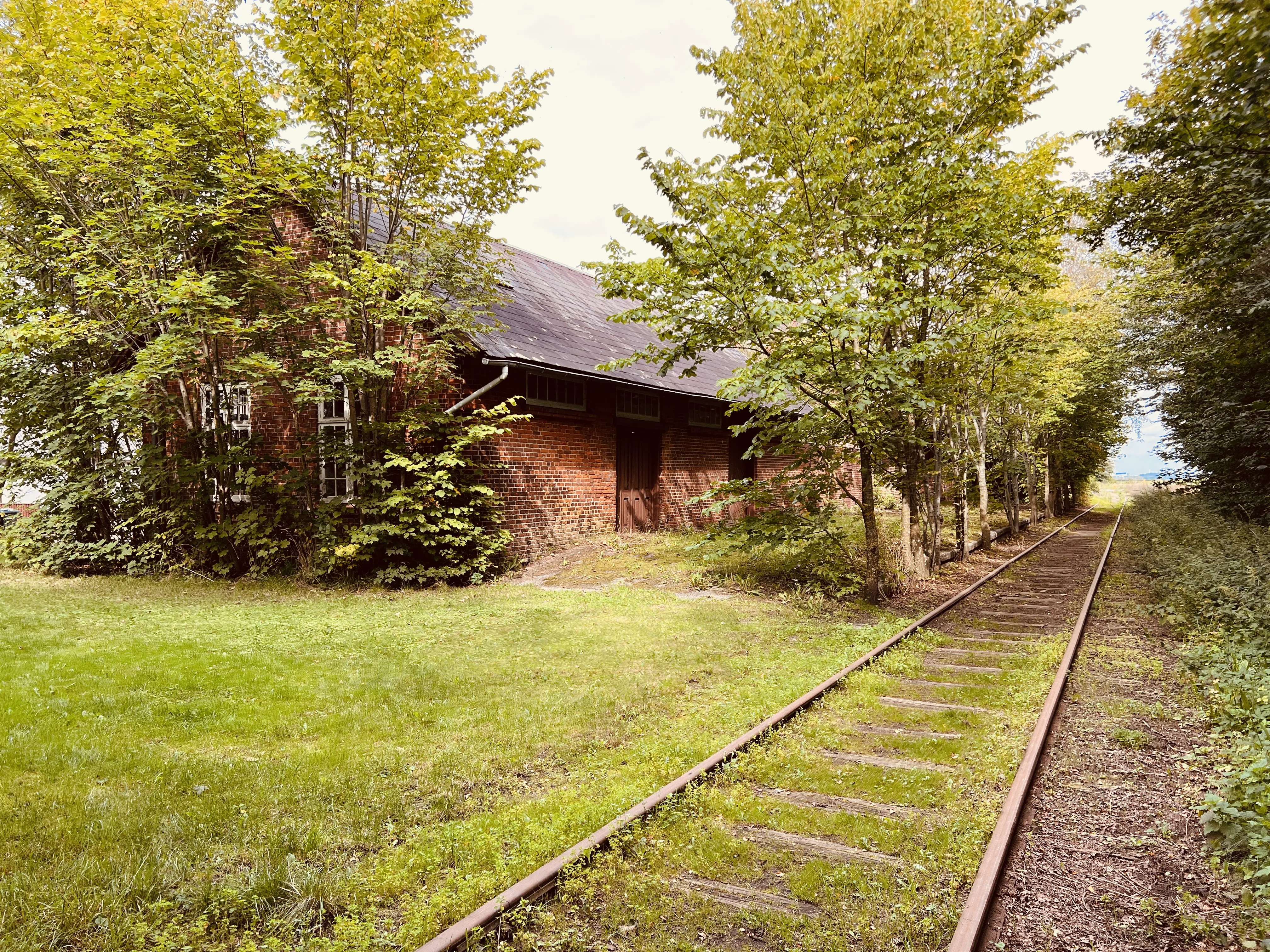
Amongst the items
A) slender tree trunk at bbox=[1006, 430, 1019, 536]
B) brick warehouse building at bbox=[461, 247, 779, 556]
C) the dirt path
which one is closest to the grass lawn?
the dirt path

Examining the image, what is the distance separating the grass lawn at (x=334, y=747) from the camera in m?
2.92

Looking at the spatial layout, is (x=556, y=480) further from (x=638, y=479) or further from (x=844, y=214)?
(x=844, y=214)

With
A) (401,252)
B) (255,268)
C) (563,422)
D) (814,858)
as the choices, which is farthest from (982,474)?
(255,268)

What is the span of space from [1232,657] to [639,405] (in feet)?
38.7

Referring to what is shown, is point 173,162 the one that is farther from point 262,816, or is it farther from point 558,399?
point 262,816

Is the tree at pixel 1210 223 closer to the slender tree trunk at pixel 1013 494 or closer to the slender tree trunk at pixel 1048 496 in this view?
the slender tree trunk at pixel 1013 494

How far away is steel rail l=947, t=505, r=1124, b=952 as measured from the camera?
2.72 metres

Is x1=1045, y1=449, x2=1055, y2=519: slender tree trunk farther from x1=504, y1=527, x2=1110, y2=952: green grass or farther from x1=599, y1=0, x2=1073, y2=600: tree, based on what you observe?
x1=504, y1=527, x2=1110, y2=952: green grass

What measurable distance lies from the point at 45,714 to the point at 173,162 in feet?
31.3

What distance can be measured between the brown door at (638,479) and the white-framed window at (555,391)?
1.72 m

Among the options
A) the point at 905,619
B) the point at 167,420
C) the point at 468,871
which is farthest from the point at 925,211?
the point at 167,420

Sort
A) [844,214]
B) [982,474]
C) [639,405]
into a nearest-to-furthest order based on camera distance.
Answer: [844,214] < [639,405] < [982,474]

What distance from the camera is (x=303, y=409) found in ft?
37.8

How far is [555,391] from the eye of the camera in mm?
13648
